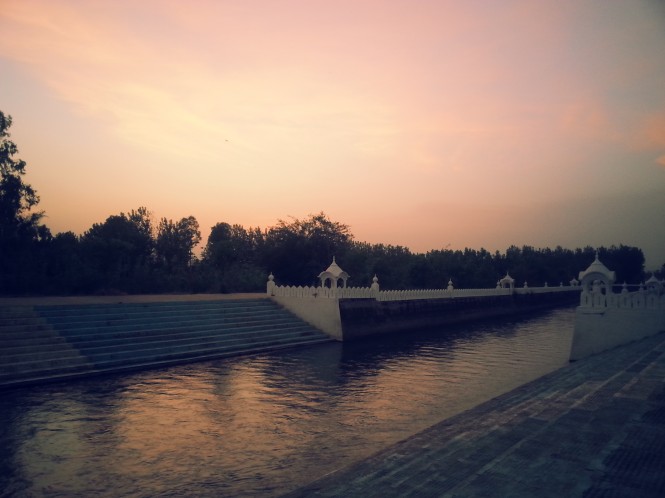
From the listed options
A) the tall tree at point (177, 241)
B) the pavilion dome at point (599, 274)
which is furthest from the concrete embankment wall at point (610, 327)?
the tall tree at point (177, 241)

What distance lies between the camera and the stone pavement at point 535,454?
6023 mm

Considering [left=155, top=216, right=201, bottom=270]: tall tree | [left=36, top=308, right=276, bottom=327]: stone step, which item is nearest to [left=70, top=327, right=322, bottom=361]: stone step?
[left=36, top=308, right=276, bottom=327]: stone step

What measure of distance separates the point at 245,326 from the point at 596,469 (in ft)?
68.6

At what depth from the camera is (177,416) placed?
1189 cm

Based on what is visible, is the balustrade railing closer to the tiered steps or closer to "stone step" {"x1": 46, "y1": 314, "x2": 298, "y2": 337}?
the tiered steps

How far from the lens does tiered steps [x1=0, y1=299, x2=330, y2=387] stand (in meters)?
16.3

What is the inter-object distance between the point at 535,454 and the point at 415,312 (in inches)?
1221

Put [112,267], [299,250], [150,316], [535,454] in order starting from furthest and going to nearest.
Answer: [299,250]
[112,267]
[150,316]
[535,454]

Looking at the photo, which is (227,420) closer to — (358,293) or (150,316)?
(150,316)

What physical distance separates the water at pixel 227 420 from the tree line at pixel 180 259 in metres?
19.7

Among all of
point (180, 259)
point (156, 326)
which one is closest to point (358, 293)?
point (156, 326)

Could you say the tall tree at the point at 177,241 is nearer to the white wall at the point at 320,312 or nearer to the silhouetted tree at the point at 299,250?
the silhouetted tree at the point at 299,250

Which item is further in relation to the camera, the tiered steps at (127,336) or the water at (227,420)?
the tiered steps at (127,336)

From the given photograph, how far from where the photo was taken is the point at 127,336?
20.2 metres
